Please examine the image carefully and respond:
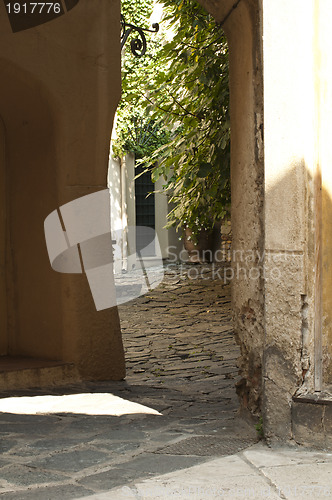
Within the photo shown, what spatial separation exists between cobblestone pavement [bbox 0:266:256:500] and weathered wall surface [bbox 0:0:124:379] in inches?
20.8

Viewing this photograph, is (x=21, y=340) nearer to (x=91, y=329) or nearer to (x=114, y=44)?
(x=91, y=329)

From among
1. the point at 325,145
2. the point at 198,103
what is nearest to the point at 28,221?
the point at 198,103

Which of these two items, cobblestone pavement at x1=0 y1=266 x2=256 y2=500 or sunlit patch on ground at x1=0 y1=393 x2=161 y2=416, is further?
sunlit patch on ground at x1=0 y1=393 x2=161 y2=416

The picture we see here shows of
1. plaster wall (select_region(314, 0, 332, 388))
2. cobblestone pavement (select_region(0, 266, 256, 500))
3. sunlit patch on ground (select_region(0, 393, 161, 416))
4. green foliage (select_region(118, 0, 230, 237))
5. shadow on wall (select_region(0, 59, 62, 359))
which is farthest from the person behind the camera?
green foliage (select_region(118, 0, 230, 237))

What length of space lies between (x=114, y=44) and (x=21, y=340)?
2746 mm

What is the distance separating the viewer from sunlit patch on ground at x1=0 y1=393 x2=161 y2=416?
4547 millimetres

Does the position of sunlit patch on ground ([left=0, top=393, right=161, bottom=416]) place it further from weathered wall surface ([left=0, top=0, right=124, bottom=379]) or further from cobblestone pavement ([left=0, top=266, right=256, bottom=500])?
weathered wall surface ([left=0, top=0, right=124, bottom=379])

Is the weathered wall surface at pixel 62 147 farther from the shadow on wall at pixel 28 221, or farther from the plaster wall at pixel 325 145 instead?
the plaster wall at pixel 325 145

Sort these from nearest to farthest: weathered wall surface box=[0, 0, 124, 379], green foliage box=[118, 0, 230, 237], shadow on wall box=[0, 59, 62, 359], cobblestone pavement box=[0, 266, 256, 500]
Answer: cobblestone pavement box=[0, 266, 256, 500], weathered wall surface box=[0, 0, 124, 379], shadow on wall box=[0, 59, 62, 359], green foliage box=[118, 0, 230, 237]

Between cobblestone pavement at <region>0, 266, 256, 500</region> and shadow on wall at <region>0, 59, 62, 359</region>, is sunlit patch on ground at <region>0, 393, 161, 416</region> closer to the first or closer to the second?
cobblestone pavement at <region>0, 266, 256, 500</region>

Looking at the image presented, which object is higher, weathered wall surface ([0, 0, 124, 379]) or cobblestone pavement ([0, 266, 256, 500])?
weathered wall surface ([0, 0, 124, 379])

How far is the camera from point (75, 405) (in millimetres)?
4793

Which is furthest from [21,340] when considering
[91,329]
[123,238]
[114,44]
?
[123,238]

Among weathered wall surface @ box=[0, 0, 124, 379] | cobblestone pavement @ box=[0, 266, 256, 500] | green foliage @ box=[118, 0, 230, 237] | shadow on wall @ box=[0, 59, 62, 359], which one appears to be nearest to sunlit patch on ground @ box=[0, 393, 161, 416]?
cobblestone pavement @ box=[0, 266, 256, 500]
